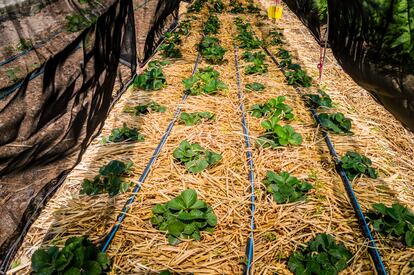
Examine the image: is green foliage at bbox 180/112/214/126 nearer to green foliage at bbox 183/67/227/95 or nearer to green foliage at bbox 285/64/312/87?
green foliage at bbox 183/67/227/95

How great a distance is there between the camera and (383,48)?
5.61 ft

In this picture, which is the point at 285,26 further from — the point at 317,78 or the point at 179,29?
the point at 317,78

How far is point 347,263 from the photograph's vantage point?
1837mm

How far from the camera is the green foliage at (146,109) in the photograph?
135 inches

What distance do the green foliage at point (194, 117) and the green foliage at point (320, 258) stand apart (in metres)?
1.70

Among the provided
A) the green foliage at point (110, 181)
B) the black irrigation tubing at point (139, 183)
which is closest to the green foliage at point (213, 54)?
the black irrigation tubing at point (139, 183)

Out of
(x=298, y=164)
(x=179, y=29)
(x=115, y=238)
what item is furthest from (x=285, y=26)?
(x=115, y=238)

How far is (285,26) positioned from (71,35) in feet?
Answer: 22.3

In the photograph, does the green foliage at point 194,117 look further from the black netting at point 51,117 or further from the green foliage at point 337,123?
the green foliage at point 337,123

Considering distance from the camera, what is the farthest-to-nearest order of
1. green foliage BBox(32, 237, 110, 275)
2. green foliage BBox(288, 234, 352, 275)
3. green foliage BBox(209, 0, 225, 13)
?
green foliage BBox(209, 0, 225, 13), green foliage BBox(288, 234, 352, 275), green foliage BBox(32, 237, 110, 275)

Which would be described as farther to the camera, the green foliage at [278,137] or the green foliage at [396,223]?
the green foliage at [278,137]

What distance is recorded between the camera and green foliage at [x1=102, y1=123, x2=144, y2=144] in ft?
9.70

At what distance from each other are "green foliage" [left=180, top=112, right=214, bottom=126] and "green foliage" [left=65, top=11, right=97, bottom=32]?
1.23 meters

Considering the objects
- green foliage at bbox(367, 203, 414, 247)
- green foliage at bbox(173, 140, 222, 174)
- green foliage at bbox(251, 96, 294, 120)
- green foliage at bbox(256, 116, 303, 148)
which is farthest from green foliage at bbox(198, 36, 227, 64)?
green foliage at bbox(367, 203, 414, 247)
